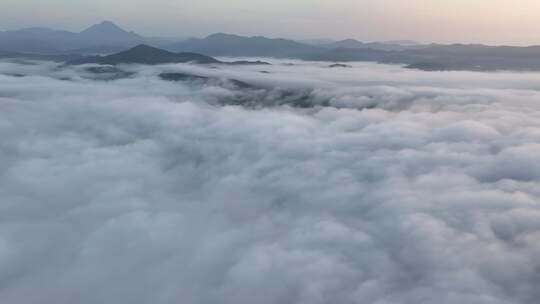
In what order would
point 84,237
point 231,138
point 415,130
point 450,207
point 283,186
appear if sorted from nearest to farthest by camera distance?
point 450,207 < point 84,237 < point 283,186 < point 415,130 < point 231,138

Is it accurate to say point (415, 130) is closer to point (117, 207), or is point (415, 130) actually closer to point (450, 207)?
point (450, 207)

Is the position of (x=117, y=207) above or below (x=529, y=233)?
below

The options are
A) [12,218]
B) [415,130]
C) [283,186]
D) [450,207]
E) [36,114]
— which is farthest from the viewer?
[36,114]

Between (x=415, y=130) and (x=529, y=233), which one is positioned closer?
(x=529, y=233)

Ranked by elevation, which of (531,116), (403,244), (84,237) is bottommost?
(84,237)

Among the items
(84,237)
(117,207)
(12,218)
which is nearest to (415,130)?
(117,207)

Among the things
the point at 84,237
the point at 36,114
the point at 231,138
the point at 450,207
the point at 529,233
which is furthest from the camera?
the point at 36,114

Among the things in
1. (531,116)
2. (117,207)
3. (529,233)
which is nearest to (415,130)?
(531,116)

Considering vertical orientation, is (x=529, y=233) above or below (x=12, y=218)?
above

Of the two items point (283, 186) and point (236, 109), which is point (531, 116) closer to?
point (283, 186)
